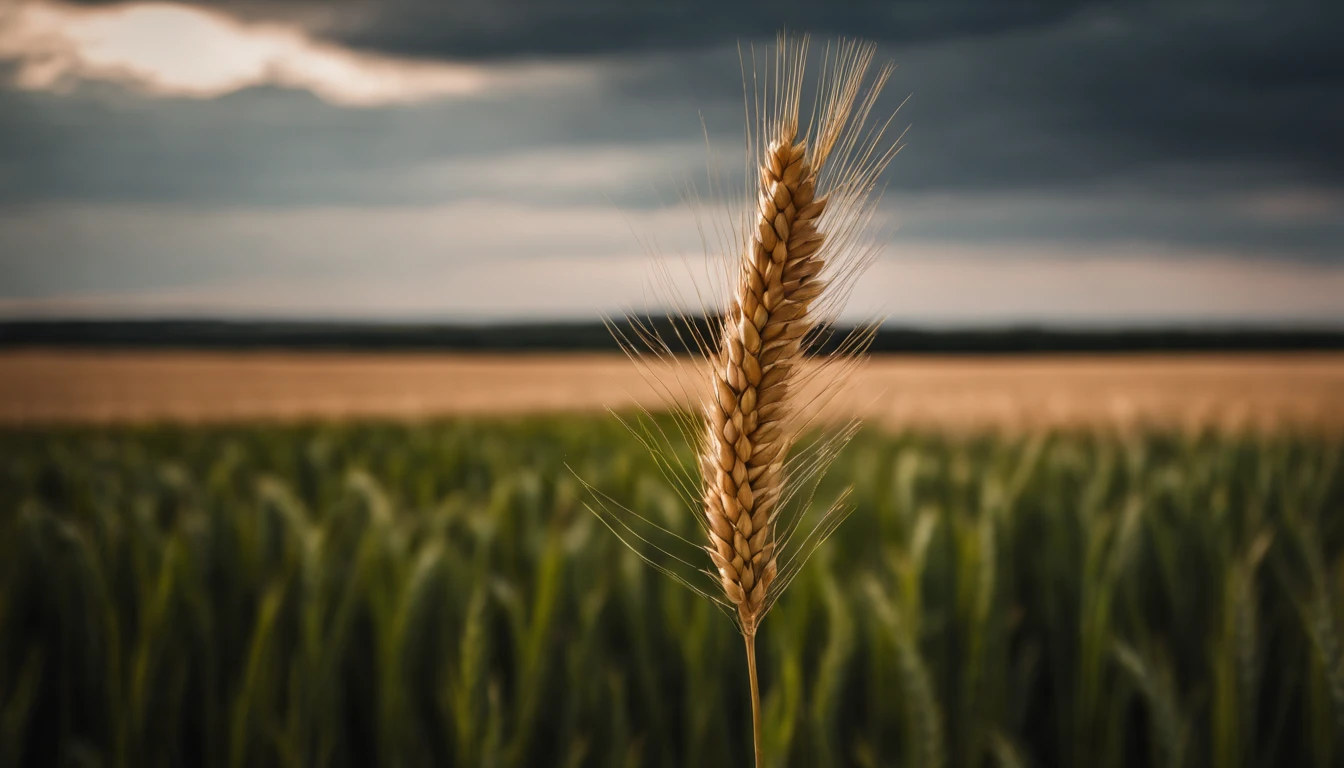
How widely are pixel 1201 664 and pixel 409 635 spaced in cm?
257

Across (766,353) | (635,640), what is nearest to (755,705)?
(766,353)

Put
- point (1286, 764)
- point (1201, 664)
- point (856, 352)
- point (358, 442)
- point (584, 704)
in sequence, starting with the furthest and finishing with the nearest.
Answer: point (358, 442), point (1201, 664), point (1286, 764), point (584, 704), point (856, 352)

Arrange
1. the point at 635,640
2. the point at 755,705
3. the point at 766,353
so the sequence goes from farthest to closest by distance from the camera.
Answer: the point at 635,640, the point at 766,353, the point at 755,705

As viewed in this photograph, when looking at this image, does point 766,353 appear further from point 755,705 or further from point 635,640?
point 635,640

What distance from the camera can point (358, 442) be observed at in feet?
22.0

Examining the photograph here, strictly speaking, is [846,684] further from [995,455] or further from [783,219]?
[995,455]

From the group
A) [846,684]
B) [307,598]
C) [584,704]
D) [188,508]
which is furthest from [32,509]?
[846,684]

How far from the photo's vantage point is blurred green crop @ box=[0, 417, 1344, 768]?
6.50 ft

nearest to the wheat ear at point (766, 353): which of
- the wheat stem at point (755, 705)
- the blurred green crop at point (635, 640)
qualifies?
the wheat stem at point (755, 705)

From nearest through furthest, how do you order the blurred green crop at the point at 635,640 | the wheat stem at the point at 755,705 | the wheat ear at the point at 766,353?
the wheat stem at the point at 755,705
the wheat ear at the point at 766,353
the blurred green crop at the point at 635,640

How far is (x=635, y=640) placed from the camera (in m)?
2.48

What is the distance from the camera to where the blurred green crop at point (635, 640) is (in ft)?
6.50

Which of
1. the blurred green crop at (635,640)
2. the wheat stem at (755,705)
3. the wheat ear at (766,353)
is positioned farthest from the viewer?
the blurred green crop at (635,640)

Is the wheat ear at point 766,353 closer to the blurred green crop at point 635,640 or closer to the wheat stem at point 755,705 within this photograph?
the wheat stem at point 755,705
